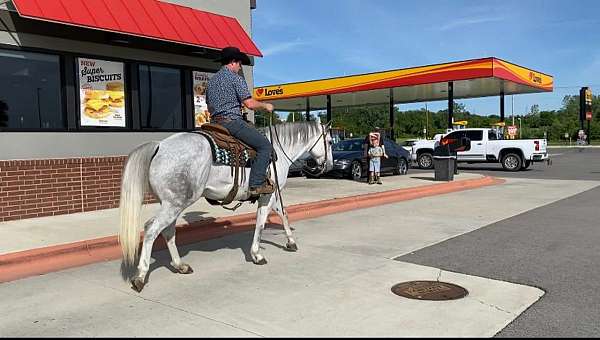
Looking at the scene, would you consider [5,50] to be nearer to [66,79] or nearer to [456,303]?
[66,79]

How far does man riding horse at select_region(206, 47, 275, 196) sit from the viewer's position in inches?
250

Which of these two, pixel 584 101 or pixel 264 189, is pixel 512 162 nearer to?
pixel 264 189

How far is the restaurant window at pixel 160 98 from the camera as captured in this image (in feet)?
37.6

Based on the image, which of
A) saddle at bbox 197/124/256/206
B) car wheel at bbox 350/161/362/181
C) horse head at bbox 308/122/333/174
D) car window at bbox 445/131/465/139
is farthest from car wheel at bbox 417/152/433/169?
saddle at bbox 197/124/256/206

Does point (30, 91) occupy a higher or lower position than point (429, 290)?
higher

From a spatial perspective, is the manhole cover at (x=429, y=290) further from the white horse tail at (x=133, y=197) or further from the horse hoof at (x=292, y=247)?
the white horse tail at (x=133, y=197)

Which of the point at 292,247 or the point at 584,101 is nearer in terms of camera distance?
the point at 292,247

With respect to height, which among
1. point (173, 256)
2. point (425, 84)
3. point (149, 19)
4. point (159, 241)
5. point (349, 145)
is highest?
point (425, 84)

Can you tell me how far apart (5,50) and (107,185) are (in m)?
3.03

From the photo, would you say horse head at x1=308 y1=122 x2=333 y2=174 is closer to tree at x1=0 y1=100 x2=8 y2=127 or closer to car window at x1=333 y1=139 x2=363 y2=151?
tree at x1=0 y1=100 x2=8 y2=127

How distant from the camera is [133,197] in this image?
218 inches

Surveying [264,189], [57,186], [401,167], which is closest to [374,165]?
[401,167]

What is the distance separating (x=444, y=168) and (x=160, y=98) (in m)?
9.87

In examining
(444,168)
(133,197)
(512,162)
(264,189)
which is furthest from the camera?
(512,162)
